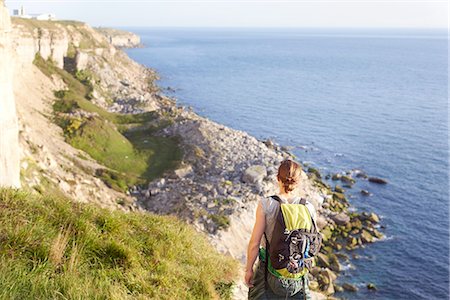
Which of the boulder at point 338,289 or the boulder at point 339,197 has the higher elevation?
the boulder at point 339,197

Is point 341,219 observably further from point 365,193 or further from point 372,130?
point 372,130

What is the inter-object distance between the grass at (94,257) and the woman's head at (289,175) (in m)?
3.24

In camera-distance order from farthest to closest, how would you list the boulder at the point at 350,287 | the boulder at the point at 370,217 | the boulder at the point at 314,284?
1. the boulder at the point at 370,217
2. the boulder at the point at 350,287
3. the boulder at the point at 314,284

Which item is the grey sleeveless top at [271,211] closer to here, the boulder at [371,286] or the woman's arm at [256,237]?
the woman's arm at [256,237]

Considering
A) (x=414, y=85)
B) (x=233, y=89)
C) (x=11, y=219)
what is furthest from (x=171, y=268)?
(x=414, y=85)

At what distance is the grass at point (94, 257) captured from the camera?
6.86m

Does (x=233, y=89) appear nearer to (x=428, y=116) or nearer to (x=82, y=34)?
(x=82, y=34)

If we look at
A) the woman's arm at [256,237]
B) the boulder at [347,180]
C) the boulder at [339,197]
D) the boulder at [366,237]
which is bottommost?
the boulder at [366,237]

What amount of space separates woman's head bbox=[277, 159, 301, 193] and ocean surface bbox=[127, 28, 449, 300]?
86.9ft

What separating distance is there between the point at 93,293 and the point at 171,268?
8.86 feet

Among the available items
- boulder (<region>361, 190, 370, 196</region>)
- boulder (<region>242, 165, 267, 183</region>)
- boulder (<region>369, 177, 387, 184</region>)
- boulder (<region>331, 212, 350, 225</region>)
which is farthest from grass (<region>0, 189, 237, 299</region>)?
boulder (<region>369, 177, 387, 184</region>)

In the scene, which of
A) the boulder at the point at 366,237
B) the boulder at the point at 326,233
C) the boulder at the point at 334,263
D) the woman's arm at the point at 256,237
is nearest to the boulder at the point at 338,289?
the boulder at the point at 334,263

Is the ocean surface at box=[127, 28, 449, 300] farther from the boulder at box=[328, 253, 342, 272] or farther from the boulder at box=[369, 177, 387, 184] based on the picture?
the boulder at box=[369, 177, 387, 184]

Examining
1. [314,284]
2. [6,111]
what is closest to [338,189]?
[314,284]
